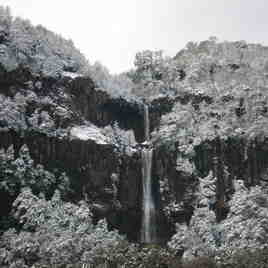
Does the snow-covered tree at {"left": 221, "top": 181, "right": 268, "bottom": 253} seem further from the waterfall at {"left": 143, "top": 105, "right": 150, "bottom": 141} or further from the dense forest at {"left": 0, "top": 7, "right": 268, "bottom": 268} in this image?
the waterfall at {"left": 143, "top": 105, "right": 150, "bottom": 141}

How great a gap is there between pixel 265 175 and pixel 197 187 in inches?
260

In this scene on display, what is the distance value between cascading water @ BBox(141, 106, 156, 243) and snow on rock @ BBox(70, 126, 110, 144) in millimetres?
4583

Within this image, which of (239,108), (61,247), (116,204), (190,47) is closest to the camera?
(61,247)

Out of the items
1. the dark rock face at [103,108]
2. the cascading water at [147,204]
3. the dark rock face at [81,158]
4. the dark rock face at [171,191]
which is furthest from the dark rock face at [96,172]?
the dark rock face at [103,108]

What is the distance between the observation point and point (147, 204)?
50844 mm

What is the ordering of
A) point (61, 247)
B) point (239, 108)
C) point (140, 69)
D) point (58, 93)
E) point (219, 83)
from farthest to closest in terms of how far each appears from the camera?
point (140, 69)
point (219, 83)
point (239, 108)
point (58, 93)
point (61, 247)

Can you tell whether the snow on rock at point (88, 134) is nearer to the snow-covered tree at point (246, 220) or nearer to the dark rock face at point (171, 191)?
the dark rock face at point (171, 191)

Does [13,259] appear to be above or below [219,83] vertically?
below

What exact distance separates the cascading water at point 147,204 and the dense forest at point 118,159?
98 millimetres

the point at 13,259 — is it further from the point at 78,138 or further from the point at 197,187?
the point at 197,187

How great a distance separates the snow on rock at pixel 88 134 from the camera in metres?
49.1

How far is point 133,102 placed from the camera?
5803 centimetres

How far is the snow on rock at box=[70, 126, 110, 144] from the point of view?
4909 centimetres

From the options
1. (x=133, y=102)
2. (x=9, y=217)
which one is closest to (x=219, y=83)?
(x=133, y=102)
